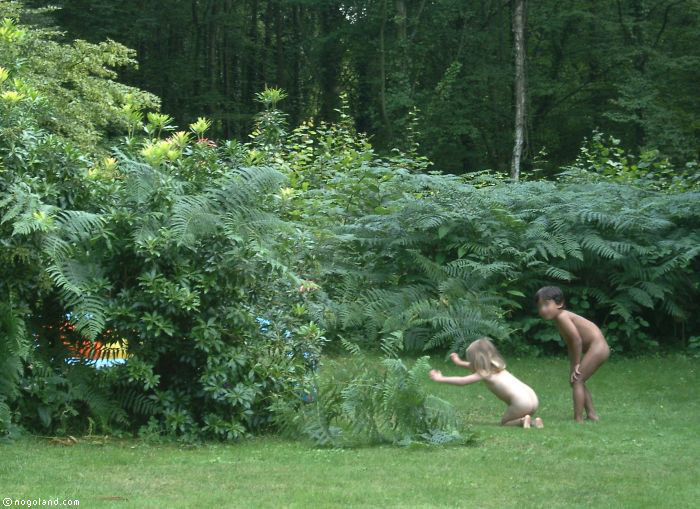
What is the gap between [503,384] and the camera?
835 cm

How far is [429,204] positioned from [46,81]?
317 inches

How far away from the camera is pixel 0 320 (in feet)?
22.7

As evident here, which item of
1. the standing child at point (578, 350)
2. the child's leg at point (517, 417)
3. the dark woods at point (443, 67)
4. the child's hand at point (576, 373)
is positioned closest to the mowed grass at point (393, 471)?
the child's leg at point (517, 417)

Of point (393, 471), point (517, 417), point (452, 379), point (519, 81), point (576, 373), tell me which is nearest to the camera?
point (393, 471)

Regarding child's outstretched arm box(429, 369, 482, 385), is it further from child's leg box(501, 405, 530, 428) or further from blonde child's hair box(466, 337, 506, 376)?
child's leg box(501, 405, 530, 428)

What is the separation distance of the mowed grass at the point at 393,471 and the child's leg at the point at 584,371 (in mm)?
214

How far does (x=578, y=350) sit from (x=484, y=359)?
3.47 feet

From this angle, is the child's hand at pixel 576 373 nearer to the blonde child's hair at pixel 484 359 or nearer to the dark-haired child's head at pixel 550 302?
the dark-haired child's head at pixel 550 302

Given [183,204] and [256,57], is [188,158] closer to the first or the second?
[183,204]

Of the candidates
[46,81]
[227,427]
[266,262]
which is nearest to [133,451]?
[227,427]

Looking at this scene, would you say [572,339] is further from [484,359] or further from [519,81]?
[519,81]

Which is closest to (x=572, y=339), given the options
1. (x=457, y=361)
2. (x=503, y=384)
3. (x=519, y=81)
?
(x=503, y=384)

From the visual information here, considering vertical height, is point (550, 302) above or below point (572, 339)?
above

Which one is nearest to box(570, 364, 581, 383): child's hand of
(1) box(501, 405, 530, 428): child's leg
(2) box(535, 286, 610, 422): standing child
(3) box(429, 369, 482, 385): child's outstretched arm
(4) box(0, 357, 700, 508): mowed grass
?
(2) box(535, 286, 610, 422): standing child
